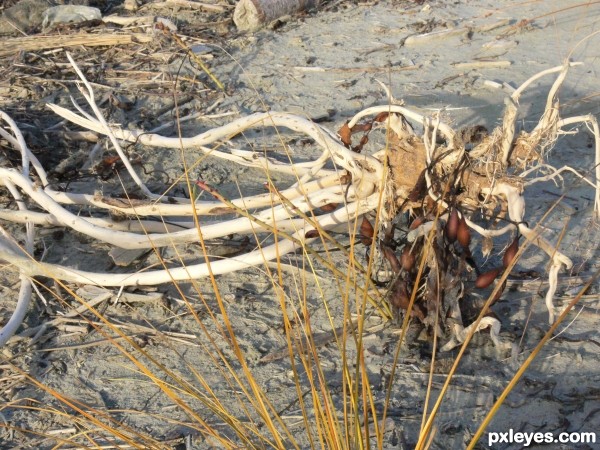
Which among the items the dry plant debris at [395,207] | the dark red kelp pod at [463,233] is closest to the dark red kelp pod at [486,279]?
the dry plant debris at [395,207]

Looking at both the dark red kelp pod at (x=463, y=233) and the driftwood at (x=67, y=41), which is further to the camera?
the driftwood at (x=67, y=41)

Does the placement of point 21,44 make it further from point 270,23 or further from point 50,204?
point 50,204

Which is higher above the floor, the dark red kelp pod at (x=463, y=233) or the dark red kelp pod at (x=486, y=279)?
the dark red kelp pod at (x=463, y=233)

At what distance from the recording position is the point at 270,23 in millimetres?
6477

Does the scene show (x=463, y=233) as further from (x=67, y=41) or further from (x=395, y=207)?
(x=67, y=41)

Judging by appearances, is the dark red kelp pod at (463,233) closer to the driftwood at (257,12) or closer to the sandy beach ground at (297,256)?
the sandy beach ground at (297,256)

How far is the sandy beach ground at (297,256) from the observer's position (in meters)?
2.79

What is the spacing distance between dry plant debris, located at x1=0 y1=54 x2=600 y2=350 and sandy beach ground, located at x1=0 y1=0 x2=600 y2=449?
16cm

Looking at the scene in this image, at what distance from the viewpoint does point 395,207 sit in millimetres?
3287

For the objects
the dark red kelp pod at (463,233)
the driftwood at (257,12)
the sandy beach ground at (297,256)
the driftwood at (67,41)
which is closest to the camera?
the sandy beach ground at (297,256)

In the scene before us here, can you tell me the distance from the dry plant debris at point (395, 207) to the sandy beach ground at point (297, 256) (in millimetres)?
165

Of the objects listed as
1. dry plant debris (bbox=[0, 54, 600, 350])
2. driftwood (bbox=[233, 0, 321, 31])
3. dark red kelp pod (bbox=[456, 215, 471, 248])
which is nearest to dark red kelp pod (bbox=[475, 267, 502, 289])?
dry plant debris (bbox=[0, 54, 600, 350])

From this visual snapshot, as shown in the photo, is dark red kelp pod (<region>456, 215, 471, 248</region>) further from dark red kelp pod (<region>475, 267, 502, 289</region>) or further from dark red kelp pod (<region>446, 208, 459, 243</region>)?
dark red kelp pod (<region>475, 267, 502, 289</region>)

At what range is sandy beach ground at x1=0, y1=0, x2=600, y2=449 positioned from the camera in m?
2.79
